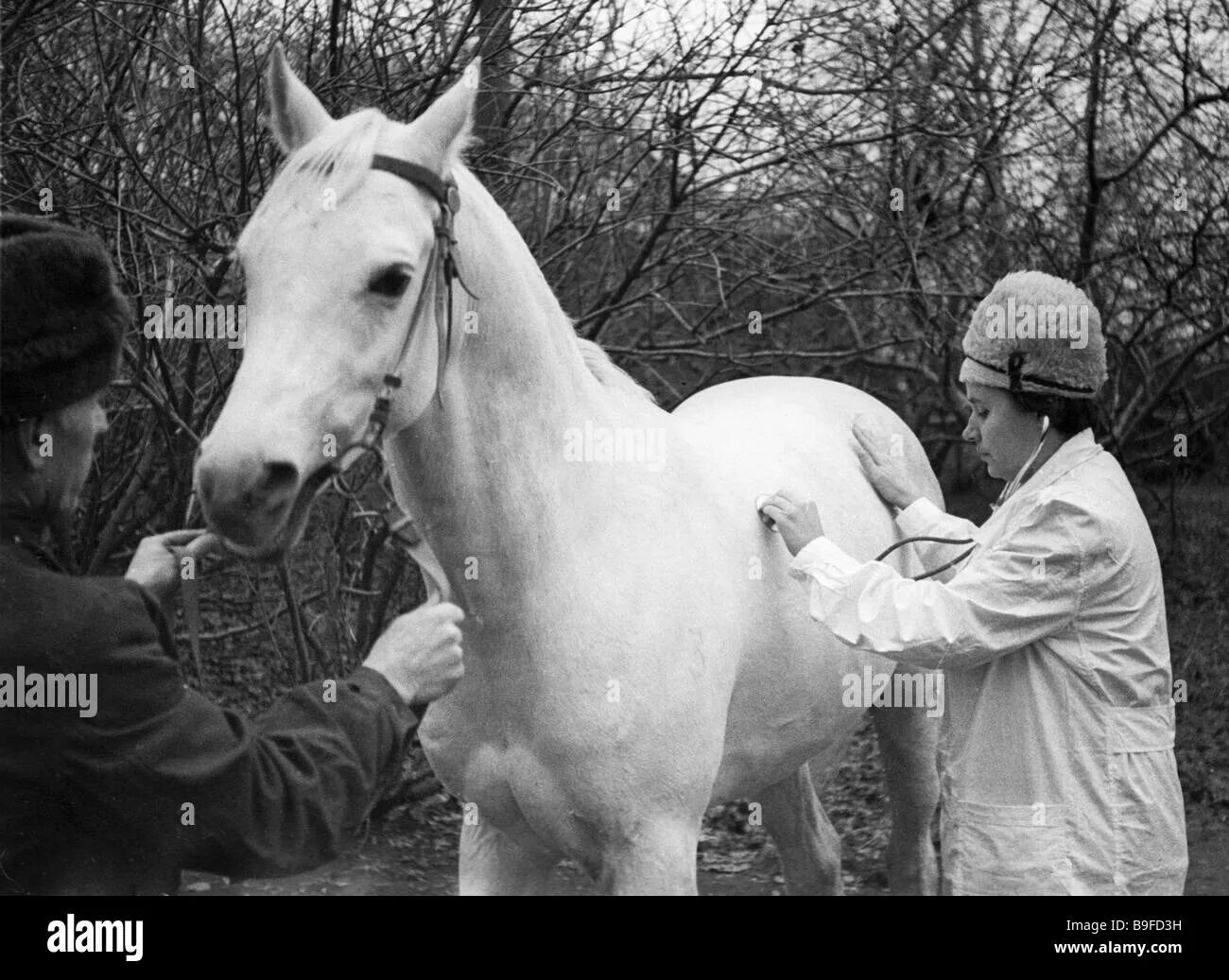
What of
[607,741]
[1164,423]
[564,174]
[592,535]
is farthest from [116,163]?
[1164,423]

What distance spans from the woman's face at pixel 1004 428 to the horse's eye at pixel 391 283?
118 cm

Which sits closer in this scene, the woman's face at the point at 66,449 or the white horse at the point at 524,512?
the woman's face at the point at 66,449

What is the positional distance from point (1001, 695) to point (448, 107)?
1.48m

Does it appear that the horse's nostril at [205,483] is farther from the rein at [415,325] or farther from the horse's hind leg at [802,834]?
the horse's hind leg at [802,834]

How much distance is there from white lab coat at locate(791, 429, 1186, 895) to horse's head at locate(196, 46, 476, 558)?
973mm

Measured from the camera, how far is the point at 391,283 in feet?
6.82

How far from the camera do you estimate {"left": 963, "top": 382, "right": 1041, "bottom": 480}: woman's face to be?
8.82 ft

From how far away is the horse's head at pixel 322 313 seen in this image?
1.89 meters
